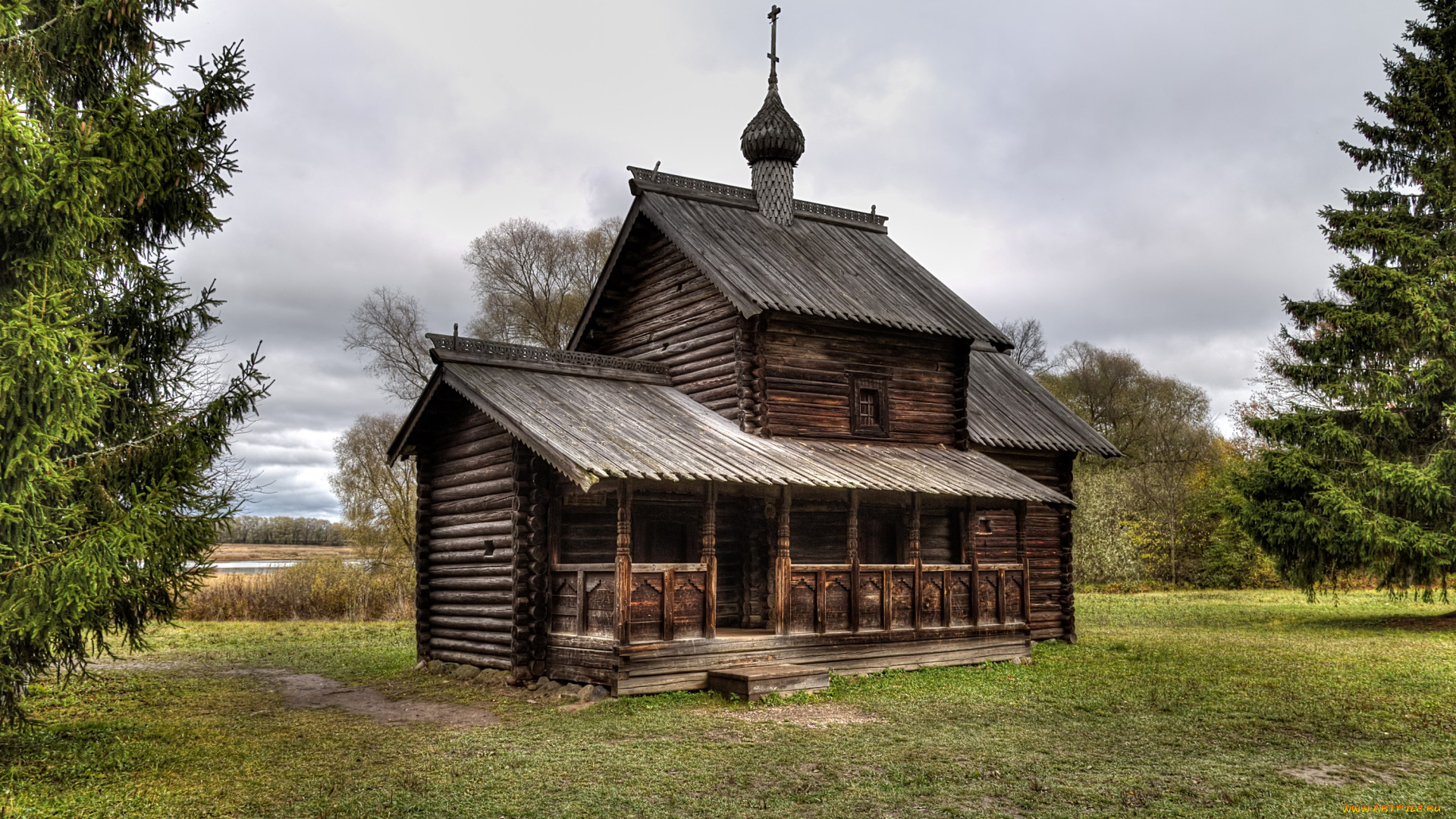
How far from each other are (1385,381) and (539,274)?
2346cm

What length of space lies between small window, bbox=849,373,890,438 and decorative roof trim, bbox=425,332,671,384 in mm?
3442

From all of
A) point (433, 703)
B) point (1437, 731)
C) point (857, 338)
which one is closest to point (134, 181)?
point (433, 703)

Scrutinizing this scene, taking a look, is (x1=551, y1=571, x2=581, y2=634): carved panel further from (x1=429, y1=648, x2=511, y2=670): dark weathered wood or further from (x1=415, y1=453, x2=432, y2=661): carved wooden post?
(x1=415, y1=453, x2=432, y2=661): carved wooden post

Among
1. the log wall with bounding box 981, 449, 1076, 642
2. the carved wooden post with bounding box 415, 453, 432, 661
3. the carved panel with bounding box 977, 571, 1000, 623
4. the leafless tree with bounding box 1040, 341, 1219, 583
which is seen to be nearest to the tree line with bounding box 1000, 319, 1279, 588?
the leafless tree with bounding box 1040, 341, 1219, 583

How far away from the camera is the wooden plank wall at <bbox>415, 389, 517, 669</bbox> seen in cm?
1625

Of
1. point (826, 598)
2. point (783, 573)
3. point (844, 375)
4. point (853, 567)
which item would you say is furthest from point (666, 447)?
point (844, 375)

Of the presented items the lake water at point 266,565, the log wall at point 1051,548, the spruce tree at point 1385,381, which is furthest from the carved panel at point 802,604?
the lake water at point 266,565

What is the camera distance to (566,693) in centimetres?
1434

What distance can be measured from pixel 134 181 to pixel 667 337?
36.2 ft

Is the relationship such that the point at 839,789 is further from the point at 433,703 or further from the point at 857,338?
the point at 857,338

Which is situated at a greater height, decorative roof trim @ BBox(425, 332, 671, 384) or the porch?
decorative roof trim @ BBox(425, 332, 671, 384)

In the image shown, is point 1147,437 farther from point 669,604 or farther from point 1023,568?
point 669,604

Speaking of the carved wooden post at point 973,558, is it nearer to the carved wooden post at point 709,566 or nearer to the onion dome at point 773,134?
the carved wooden post at point 709,566

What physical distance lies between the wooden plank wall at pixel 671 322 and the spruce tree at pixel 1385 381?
43.5ft
